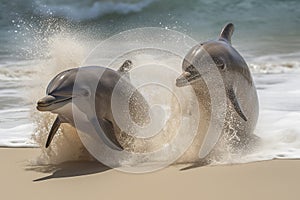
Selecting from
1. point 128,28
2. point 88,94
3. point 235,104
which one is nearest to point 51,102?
point 88,94

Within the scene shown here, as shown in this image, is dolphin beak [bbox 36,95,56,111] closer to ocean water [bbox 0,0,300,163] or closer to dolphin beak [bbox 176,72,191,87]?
ocean water [bbox 0,0,300,163]

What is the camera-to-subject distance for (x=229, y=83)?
474cm

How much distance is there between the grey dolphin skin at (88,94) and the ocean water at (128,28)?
1.38 ft

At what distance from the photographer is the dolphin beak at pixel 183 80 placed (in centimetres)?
448

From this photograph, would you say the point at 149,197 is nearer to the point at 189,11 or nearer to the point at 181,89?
the point at 181,89

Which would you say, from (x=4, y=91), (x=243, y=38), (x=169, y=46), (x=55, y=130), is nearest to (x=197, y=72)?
(x=55, y=130)

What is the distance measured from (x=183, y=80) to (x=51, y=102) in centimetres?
96

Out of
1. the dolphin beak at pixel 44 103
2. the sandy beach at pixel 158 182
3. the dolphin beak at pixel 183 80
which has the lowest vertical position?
the sandy beach at pixel 158 182

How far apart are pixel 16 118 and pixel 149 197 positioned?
3.20 metres

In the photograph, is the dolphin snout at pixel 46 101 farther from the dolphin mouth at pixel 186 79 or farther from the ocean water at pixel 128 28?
the dolphin mouth at pixel 186 79

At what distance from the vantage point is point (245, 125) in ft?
16.8

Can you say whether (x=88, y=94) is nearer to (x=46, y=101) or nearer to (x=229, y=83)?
(x=46, y=101)

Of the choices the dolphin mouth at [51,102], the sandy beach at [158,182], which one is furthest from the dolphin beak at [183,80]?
the dolphin mouth at [51,102]

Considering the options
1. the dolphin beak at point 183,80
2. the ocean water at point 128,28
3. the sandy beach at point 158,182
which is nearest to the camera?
the sandy beach at point 158,182
